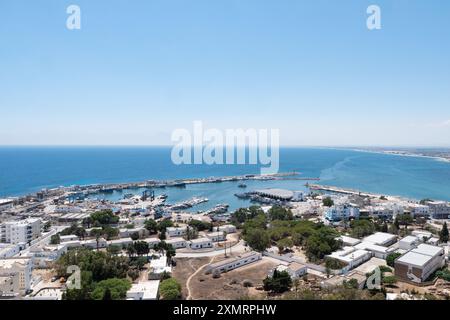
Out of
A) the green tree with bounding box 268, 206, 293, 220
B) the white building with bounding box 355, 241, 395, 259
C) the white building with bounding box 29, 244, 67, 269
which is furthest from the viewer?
the green tree with bounding box 268, 206, 293, 220

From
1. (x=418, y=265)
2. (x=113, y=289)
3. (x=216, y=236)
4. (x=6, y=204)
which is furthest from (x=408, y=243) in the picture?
(x=6, y=204)

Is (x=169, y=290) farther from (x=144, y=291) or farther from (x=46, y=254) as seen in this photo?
(x=46, y=254)

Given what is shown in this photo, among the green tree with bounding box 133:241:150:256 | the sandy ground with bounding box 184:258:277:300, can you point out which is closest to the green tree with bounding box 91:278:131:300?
the sandy ground with bounding box 184:258:277:300

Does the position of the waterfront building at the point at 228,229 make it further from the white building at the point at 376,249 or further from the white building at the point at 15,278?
the white building at the point at 15,278

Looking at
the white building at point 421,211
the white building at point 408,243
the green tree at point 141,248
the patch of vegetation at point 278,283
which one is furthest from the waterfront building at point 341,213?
the green tree at point 141,248

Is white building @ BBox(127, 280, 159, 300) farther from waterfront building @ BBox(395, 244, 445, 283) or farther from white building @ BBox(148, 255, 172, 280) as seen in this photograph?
waterfront building @ BBox(395, 244, 445, 283)

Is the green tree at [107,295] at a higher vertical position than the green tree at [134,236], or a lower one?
higher

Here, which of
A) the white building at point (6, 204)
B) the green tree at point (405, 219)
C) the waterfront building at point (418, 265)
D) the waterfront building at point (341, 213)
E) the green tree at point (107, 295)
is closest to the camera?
the green tree at point (107, 295)
